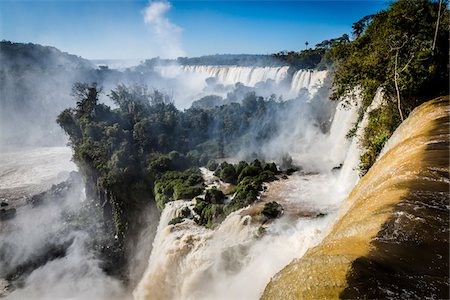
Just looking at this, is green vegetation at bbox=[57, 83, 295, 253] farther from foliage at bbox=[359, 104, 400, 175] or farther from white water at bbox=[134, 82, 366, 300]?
foliage at bbox=[359, 104, 400, 175]

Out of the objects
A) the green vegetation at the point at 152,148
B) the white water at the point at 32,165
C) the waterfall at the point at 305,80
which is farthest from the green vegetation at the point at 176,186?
the waterfall at the point at 305,80

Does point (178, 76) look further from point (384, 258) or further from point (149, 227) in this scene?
point (384, 258)

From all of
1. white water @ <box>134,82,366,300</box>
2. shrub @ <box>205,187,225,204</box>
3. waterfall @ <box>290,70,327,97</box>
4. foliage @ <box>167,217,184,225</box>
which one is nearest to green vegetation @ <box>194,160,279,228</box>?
shrub @ <box>205,187,225,204</box>

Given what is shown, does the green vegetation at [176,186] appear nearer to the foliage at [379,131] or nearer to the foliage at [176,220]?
the foliage at [176,220]

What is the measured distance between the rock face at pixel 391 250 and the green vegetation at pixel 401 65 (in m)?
6.47

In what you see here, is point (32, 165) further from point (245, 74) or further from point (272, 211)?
point (272, 211)

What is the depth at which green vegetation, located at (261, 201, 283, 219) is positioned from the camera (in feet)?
45.3

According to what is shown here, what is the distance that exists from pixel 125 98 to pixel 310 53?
33319 millimetres

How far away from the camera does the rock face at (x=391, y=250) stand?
3.44 meters

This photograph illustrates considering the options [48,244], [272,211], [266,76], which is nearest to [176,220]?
[272,211]

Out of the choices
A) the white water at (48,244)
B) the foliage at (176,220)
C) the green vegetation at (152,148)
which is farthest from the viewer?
the green vegetation at (152,148)

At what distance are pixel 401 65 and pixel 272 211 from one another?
8.24 meters

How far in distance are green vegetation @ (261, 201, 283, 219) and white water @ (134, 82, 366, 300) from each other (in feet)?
1.34

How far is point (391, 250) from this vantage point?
4.05 metres
